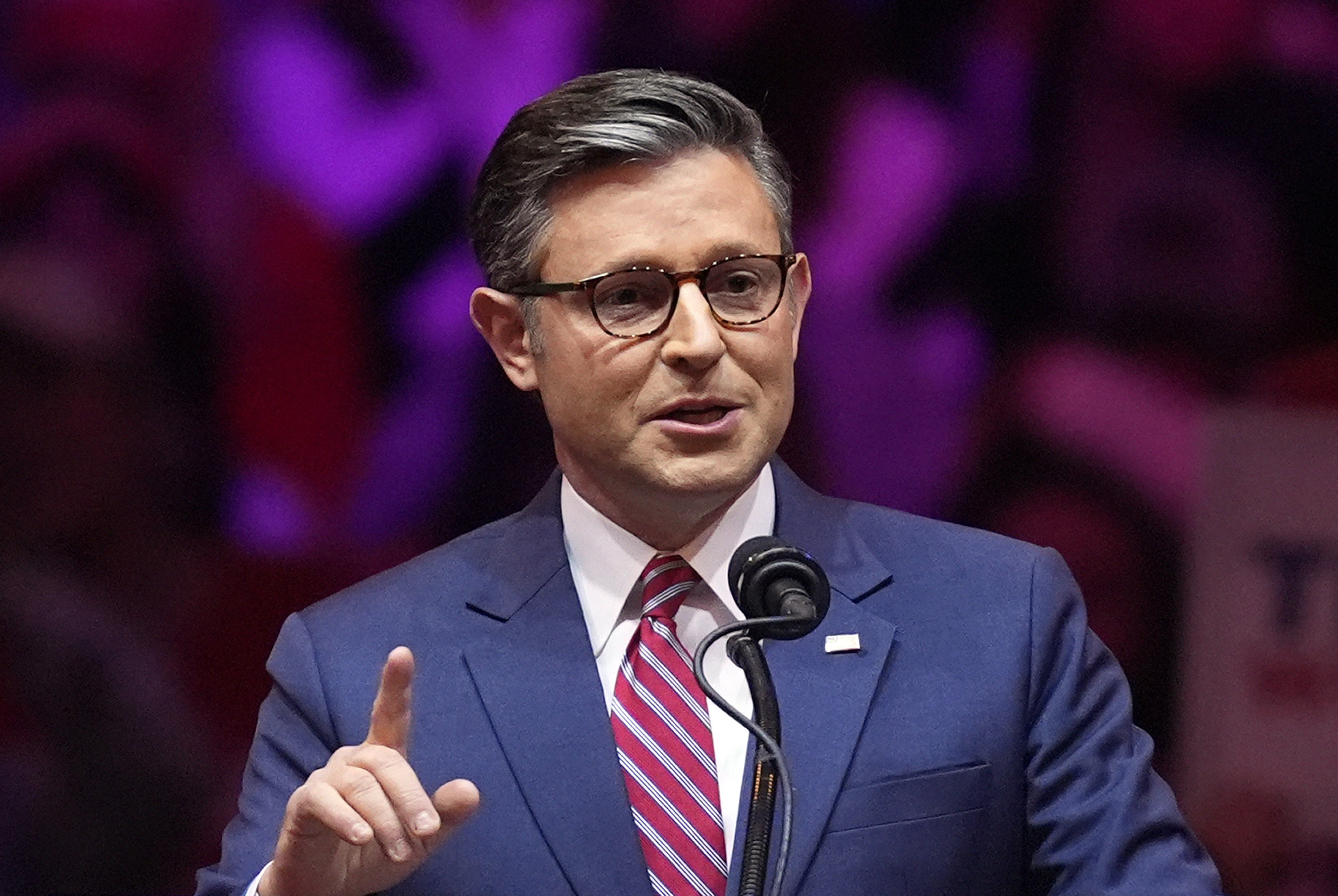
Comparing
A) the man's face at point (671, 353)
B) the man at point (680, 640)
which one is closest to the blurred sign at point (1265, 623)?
the man at point (680, 640)

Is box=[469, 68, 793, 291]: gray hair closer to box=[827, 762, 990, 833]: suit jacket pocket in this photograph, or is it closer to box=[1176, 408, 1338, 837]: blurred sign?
box=[827, 762, 990, 833]: suit jacket pocket

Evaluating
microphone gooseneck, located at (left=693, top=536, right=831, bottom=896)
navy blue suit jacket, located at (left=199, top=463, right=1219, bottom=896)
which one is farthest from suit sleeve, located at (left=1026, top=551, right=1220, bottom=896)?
microphone gooseneck, located at (left=693, top=536, right=831, bottom=896)

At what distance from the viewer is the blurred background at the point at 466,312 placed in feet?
10.2

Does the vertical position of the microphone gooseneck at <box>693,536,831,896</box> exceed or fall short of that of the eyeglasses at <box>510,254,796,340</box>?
it falls short

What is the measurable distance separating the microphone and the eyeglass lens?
1.94 feet

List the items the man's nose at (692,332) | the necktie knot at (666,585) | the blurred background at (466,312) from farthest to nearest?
the blurred background at (466,312), the necktie knot at (666,585), the man's nose at (692,332)

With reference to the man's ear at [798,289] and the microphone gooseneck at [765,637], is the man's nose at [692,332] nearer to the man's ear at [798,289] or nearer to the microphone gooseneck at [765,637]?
the man's ear at [798,289]

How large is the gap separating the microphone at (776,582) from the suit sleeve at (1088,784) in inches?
24.0

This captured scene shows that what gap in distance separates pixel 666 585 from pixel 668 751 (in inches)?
8.7

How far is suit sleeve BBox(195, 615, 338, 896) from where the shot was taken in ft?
6.86

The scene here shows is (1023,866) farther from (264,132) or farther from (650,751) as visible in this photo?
(264,132)

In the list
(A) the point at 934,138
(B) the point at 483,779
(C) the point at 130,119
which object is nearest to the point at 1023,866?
(B) the point at 483,779

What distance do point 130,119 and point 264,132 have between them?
0.23 m

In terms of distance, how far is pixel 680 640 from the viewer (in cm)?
218
